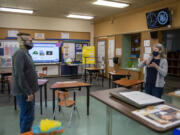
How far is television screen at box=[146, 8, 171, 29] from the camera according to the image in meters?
4.68

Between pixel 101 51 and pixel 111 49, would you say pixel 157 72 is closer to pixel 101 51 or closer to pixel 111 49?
pixel 111 49

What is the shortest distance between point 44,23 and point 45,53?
151 cm

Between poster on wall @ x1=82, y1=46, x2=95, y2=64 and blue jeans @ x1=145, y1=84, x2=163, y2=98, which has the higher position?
poster on wall @ x1=82, y1=46, x2=95, y2=64

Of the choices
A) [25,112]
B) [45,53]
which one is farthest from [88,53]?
[25,112]

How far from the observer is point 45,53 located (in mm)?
8000

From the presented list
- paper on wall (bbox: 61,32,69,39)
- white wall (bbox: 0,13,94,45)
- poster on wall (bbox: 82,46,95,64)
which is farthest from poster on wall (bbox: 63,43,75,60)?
poster on wall (bbox: 82,46,95,64)

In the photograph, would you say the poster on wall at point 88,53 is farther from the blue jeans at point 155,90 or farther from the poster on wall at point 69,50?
the blue jeans at point 155,90

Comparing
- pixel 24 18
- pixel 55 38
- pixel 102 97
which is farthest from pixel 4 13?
pixel 102 97

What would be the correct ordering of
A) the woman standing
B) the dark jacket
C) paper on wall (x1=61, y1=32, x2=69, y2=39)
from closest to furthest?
the dark jacket < the woman standing < paper on wall (x1=61, y1=32, x2=69, y2=39)

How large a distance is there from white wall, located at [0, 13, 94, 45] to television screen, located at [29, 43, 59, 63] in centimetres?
91

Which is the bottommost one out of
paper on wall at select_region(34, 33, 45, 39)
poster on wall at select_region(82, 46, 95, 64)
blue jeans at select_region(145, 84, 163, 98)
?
blue jeans at select_region(145, 84, 163, 98)

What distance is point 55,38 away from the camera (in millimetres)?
8172

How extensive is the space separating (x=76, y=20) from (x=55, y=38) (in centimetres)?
153

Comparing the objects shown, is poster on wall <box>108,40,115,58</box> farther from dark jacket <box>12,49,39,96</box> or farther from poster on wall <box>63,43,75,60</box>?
dark jacket <box>12,49,39,96</box>
